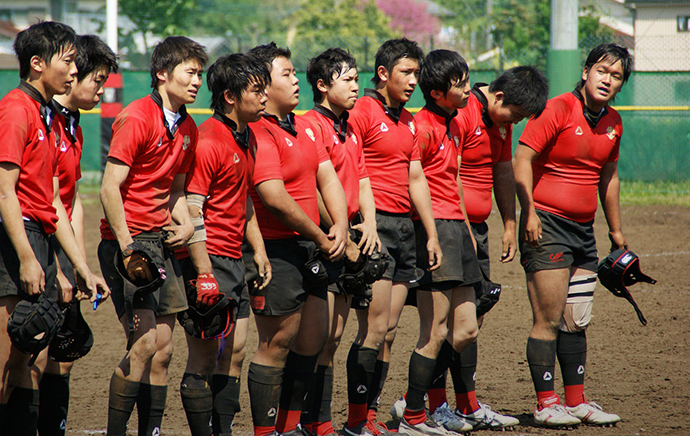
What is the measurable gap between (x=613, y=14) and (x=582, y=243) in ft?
58.1

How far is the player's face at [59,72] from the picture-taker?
11.8 ft

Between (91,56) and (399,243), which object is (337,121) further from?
(91,56)

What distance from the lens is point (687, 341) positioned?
6.62 m

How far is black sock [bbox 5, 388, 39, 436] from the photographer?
149 inches

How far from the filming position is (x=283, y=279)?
4180 mm

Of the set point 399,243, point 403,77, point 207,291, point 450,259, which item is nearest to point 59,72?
point 207,291

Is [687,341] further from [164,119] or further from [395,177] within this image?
[164,119]

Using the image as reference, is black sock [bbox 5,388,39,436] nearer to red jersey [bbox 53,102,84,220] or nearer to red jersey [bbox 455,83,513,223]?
Answer: red jersey [bbox 53,102,84,220]

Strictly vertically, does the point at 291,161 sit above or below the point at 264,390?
above

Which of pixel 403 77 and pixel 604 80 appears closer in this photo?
pixel 403 77

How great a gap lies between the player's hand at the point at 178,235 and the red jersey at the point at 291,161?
53 centimetres

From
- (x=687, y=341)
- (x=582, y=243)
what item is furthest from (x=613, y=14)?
(x=582, y=243)

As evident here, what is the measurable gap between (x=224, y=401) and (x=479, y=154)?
2.41 m

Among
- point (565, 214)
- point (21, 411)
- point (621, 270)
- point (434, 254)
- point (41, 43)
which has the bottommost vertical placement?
point (21, 411)
